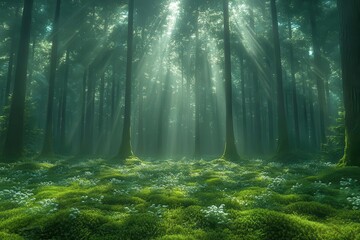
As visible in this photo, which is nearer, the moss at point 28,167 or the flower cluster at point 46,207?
the flower cluster at point 46,207

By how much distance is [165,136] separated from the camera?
2714 inches

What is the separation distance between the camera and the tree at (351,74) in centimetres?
1326

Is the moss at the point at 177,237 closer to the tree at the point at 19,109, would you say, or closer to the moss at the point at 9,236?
the moss at the point at 9,236

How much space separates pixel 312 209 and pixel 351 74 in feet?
26.7

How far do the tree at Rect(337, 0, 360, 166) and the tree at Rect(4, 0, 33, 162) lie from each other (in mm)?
20202

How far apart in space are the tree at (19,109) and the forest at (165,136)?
0.07m

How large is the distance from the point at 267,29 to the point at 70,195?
3632cm

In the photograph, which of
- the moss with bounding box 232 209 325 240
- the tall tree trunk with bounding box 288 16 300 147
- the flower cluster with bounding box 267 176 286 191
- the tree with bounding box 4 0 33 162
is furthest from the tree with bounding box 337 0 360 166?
the tall tree trunk with bounding box 288 16 300 147

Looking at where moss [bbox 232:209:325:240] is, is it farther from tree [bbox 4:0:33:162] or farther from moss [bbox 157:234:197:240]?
tree [bbox 4:0:33:162]

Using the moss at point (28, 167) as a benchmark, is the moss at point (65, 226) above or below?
below

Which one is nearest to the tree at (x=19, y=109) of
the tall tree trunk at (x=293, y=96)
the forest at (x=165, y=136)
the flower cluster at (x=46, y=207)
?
Result: the forest at (x=165, y=136)

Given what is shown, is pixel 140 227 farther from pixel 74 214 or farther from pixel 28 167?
pixel 28 167

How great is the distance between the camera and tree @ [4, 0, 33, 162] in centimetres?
2188

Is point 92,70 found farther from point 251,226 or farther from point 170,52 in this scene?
point 251,226
